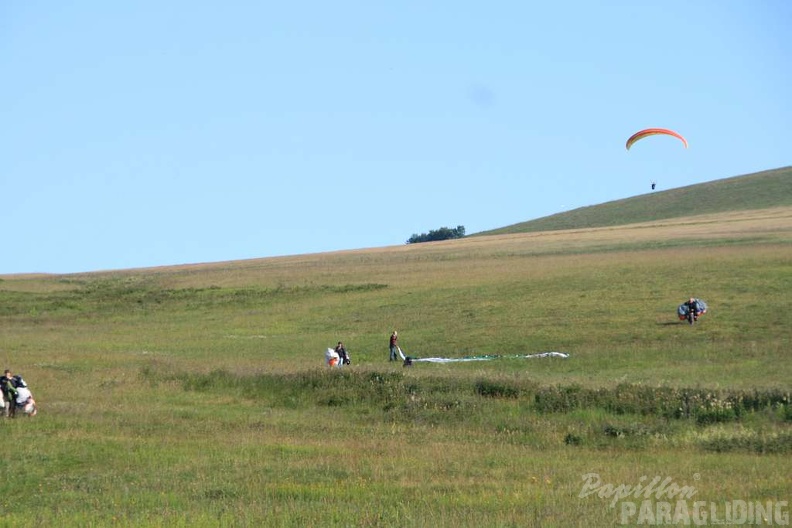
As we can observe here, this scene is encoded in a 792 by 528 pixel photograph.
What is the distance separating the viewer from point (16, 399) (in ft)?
74.4

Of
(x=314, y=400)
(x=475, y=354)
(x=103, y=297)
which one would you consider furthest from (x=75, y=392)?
(x=103, y=297)

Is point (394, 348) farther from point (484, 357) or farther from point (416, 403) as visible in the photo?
point (416, 403)

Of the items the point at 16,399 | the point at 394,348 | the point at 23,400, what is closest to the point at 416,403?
the point at 23,400

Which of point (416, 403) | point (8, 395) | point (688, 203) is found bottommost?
point (416, 403)

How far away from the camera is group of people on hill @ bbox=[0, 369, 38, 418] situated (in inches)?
893

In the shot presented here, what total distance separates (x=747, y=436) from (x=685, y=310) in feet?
59.6

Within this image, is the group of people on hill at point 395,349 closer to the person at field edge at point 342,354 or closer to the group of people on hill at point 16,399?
the person at field edge at point 342,354

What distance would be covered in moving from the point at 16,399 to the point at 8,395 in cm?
32

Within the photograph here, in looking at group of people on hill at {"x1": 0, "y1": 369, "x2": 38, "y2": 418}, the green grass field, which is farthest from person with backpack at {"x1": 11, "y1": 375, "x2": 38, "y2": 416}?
the green grass field

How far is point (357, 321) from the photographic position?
44.8 m

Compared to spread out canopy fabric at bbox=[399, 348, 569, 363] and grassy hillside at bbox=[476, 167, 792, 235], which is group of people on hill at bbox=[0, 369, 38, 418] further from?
grassy hillside at bbox=[476, 167, 792, 235]

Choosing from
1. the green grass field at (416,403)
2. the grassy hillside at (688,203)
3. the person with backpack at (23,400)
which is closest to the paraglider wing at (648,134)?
the green grass field at (416,403)

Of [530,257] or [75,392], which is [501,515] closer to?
[75,392]

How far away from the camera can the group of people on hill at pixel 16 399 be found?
74.4ft
